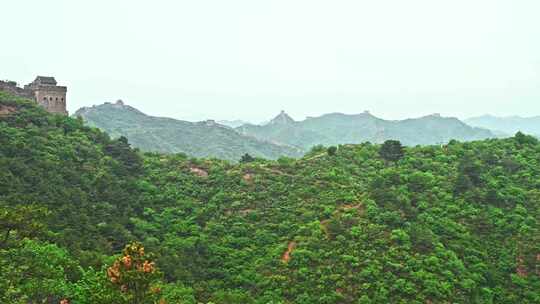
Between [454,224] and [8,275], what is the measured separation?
124 ft

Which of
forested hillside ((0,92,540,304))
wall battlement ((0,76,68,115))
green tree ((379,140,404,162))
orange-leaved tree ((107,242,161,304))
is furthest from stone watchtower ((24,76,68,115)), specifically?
orange-leaved tree ((107,242,161,304))

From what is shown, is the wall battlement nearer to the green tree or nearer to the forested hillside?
the forested hillside

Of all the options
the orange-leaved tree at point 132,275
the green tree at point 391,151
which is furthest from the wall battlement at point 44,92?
the orange-leaved tree at point 132,275

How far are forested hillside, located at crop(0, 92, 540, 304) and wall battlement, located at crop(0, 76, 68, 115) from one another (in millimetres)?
8026

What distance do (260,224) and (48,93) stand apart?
40651 millimetres

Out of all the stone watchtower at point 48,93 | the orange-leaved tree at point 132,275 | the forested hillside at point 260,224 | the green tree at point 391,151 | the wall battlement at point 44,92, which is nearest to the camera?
the orange-leaved tree at point 132,275

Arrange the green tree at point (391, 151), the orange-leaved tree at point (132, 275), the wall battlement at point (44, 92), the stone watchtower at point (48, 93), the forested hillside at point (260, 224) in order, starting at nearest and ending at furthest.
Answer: the orange-leaved tree at point (132, 275)
the forested hillside at point (260, 224)
the green tree at point (391, 151)
the wall battlement at point (44, 92)
the stone watchtower at point (48, 93)

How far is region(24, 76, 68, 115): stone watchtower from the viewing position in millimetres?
68438

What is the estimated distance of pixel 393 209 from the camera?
156 feet

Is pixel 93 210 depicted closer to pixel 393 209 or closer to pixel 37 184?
pixel 37 184

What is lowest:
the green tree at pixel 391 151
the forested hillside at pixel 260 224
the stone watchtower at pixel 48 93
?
the forested hillside at pixel 260 224

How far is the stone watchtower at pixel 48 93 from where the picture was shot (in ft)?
225

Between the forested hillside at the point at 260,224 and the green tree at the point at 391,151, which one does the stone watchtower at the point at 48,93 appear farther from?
the green tree at the point at 391,151

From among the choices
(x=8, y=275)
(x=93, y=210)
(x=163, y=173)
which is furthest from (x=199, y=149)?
(x=8, y=275)
